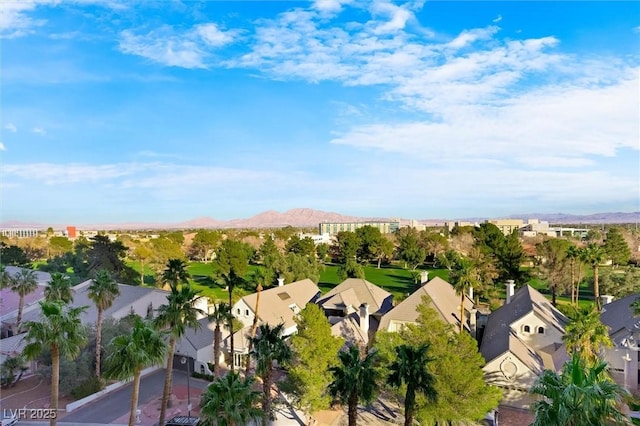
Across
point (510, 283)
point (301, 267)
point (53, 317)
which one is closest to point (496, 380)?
point (510, 283)

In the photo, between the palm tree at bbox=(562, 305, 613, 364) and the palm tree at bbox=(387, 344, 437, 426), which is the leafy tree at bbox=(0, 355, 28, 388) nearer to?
the palm tree at bbox=(387, 344, 437, 426)

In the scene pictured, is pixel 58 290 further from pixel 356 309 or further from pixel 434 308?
pixel 434 308

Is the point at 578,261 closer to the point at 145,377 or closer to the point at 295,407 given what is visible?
the point at 295,407

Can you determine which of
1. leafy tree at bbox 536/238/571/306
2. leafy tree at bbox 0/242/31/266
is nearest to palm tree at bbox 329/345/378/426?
leafy tree at bbox 536/238/571/306

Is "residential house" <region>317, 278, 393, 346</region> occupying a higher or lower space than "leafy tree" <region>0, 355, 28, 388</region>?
higher

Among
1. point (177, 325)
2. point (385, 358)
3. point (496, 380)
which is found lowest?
point (496, 380)

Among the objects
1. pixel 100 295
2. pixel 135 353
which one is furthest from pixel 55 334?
pixel 100 295

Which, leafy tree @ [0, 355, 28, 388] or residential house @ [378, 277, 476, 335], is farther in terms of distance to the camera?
residential house @ [378, 277, 476, 335]

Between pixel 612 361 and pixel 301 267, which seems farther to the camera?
pixel 301 267
